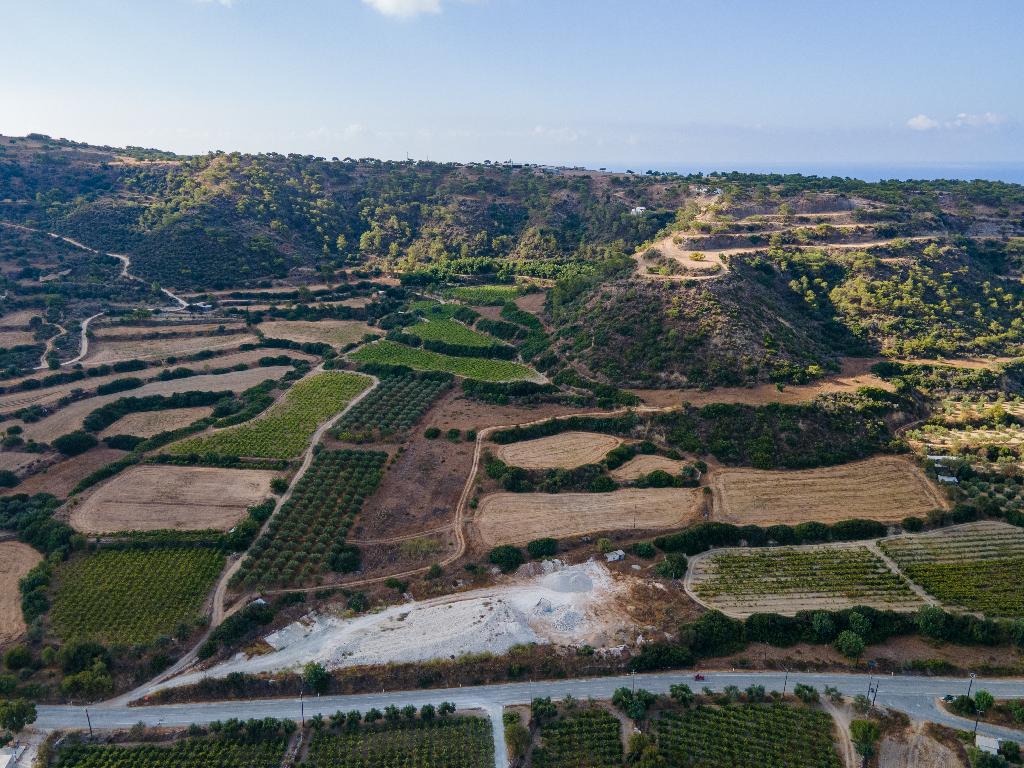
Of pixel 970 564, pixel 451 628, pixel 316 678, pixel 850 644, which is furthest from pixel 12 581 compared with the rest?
pixel 970 564

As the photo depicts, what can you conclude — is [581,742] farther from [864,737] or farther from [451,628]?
[864,737]

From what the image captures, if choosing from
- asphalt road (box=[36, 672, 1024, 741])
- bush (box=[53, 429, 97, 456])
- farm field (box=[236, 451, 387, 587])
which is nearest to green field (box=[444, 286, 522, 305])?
farm field (box=[236, 451, 387, 587])

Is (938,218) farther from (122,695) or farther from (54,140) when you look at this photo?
(54,140)

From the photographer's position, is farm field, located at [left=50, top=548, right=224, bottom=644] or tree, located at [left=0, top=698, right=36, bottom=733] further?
farm field, located at [left=50, top=548, right=224, bottom=644]

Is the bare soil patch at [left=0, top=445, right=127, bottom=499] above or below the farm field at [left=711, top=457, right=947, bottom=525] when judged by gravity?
below

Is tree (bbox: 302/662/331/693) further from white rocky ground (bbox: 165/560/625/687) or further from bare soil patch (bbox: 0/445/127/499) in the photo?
bare soil patch (bbox: 0/445/127/499)

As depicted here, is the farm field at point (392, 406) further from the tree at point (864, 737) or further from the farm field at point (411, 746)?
the tree at point (864, 737)

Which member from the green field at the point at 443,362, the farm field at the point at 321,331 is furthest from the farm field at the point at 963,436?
the farm field at the point at 321,331
